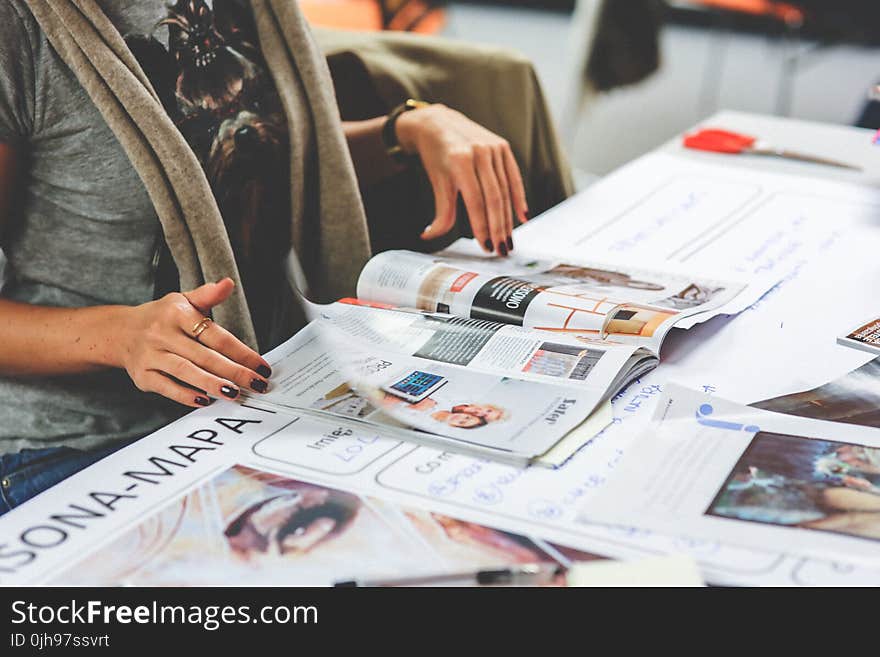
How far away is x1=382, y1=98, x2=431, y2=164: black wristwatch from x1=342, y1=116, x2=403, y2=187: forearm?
26mm

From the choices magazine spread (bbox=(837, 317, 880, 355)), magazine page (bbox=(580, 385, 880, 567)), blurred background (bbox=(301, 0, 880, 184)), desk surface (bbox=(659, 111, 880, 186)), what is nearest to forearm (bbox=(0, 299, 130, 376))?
magazine page (bbox=(580, 385, 880, 567))

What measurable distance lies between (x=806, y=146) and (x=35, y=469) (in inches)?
39.7

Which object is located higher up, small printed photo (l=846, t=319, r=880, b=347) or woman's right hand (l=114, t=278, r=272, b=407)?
small printed photo (l=846, t=319, r=880, b=347)

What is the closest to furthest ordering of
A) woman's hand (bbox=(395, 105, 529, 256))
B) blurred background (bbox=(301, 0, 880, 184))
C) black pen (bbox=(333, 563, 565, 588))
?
1. black pen (bbox=(333, 563, 565, 588))
2. woman's hand (bbox=(395, 105, 529, 256))
3. blurred background (bbox=(301, 0, 880, 184))

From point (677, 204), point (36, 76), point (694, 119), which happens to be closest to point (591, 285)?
point (677, 204)

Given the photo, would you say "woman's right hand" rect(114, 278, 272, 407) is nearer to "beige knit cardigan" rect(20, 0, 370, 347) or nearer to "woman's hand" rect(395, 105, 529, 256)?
"beige knit cardigan" rect(20, 0, 370, 347)

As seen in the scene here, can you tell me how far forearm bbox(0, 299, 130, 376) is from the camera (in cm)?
89

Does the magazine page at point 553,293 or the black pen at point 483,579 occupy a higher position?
the magazine page at point 553,293

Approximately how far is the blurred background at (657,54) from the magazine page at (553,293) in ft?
5.19

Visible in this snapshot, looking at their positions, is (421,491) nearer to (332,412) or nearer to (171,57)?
(332,412)

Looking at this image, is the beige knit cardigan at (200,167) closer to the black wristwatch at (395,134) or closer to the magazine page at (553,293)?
the black wristwatch at (395,134)

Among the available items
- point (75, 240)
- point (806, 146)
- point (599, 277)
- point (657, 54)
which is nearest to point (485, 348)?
point (599, 277)

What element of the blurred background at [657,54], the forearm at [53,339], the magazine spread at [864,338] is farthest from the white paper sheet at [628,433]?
the blurred background at [657,54]

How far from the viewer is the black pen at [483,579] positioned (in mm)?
557
